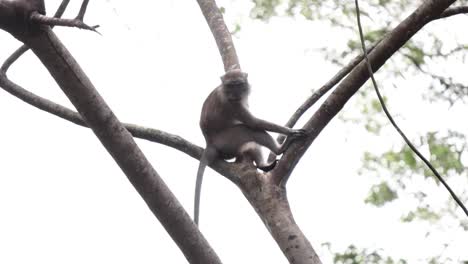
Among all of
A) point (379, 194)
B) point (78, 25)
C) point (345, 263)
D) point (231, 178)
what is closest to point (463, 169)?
point (379, 194)

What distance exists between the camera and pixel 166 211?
115 inches

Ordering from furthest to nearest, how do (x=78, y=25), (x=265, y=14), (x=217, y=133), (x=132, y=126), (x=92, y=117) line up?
1. (x=265, y=14)
2. (x=217, y=133)
3. (x=132, y=126)
4. (x=92, y=117)
5. (x=78, y=25)

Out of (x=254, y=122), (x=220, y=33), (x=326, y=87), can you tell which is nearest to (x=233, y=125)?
(x=254, y=122)

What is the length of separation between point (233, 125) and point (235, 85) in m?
0.37

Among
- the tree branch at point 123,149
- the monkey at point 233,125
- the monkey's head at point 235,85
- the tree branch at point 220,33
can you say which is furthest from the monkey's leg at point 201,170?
the tree branch at point 123,149

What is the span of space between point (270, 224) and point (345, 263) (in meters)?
1.99

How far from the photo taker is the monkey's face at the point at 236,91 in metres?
5.85

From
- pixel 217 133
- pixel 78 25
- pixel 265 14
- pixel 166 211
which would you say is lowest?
pixel 166 211

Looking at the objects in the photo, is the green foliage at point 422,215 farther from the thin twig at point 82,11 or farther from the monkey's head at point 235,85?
the thin twig at point 82,11

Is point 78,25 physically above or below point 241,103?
below

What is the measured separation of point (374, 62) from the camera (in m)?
3.43

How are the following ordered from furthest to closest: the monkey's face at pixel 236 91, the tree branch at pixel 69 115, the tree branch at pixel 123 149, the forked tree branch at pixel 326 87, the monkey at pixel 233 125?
the monkey's face at pixel 236 91, the monkey at pixel 233 125, the forked tree branch at pixel 326 87, the tree branch at pixel 69 115, the tree branch at pixel 123 149

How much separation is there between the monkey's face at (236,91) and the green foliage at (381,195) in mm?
2490

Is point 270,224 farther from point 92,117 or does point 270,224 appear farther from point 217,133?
point 217,133
